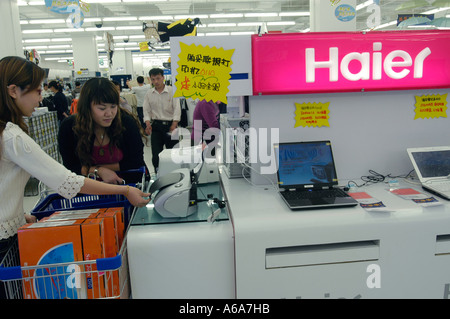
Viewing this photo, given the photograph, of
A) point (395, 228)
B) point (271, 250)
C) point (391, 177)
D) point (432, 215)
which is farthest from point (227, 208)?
point (391, 177)

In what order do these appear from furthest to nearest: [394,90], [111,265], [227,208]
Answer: [394,90]
[227,208]
[111,265]

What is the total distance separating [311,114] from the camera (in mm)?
1998

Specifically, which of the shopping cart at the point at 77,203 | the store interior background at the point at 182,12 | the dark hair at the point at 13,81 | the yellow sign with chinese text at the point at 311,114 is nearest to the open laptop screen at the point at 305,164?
the yellow sign with chinese text at the point at 311,114

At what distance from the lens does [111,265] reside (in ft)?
4.04

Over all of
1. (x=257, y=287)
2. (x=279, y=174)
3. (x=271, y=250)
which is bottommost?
(x=257, y=287)

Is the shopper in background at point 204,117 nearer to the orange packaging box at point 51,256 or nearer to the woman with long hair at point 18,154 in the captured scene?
the woman with long hair at point 18,154

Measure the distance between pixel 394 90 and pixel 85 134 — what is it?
1.76 metres

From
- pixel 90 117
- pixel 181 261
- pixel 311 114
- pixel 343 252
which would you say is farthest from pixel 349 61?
pixel 90 117

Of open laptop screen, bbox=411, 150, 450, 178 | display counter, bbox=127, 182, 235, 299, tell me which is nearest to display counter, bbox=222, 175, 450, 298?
display counter, bbox=127, 182, 235, 299

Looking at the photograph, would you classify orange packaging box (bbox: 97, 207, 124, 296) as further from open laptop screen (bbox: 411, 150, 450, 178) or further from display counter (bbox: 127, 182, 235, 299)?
open laptop screen (bbox: 411, 150, 450, 178)

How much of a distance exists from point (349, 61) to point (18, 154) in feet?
5.27

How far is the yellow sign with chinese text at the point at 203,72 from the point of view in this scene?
1.78 metres

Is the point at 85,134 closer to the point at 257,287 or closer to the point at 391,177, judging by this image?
the point at 257,287

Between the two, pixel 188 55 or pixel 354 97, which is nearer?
pixel 188 55
